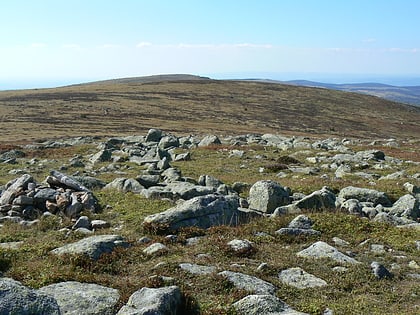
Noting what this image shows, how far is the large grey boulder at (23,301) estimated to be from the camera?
6.91 m

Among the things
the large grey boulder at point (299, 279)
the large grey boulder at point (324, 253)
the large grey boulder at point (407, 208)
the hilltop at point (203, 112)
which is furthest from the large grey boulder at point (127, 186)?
the hilltop at point (203, 112)

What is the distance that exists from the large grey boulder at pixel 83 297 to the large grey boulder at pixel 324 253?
5.04m

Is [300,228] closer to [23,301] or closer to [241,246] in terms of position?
[241,246]

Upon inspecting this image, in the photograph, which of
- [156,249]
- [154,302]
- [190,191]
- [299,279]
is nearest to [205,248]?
[156,249]

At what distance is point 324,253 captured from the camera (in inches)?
423

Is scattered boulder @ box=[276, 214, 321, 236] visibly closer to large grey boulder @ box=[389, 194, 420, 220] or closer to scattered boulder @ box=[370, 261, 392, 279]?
scattered boulder @ box=[370, 261, 392, 279]

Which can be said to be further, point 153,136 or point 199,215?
point 153,136

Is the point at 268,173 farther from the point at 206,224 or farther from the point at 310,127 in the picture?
the point at 310,127

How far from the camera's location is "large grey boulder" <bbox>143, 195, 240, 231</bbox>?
41.3 feet

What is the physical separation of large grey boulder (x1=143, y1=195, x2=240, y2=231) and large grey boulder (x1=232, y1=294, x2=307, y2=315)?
5.00m

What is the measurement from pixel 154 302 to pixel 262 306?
1945 millimetres

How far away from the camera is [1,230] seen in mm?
13039

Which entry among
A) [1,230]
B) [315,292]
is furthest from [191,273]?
[1,230]

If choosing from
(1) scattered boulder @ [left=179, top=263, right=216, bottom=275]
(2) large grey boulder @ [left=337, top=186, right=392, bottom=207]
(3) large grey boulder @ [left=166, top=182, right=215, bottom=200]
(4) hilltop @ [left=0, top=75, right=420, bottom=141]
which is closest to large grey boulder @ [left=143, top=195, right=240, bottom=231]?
(3) large grey boulder @ [left=166, top=182, right=215, bottom=200]
